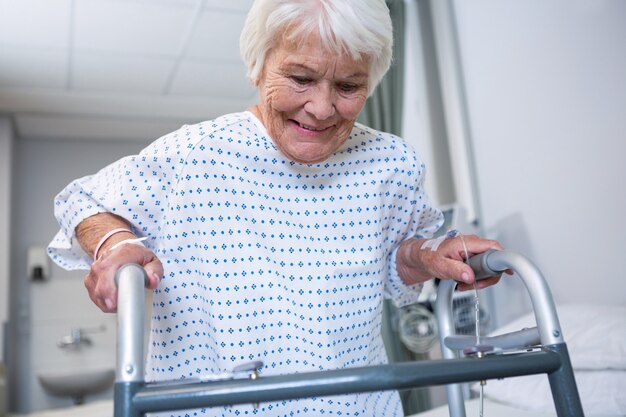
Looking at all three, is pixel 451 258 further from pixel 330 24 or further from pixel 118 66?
pixel 118 66

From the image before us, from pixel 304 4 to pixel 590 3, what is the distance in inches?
61.5

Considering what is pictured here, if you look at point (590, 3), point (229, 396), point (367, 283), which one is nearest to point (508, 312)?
point (590, 3)

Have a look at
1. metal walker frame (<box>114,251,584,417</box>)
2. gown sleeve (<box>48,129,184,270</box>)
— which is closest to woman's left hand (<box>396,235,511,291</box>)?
metal walker frame (<box>114,251,584,417</box>)

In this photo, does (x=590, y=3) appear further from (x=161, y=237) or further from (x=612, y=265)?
(x=161, y=237)

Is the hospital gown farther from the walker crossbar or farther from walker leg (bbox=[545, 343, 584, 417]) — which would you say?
walker leg (bbox=[545, 343, 584, 417])

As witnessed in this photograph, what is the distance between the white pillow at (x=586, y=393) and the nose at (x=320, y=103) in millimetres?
992

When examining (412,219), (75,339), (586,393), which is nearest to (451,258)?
(412,219)

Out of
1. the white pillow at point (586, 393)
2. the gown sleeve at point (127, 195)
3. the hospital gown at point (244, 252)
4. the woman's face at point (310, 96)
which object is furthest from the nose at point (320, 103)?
the white pillow at point (586, 393)

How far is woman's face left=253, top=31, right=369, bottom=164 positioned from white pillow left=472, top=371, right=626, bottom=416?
0.94 meters

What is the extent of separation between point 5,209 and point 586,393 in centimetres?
405

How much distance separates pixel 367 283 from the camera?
104 cm

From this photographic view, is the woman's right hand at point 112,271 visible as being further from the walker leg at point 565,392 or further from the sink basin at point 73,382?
the sink basin at point 73,382

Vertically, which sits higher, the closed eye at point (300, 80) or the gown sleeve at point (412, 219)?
the closed eye at point (300, 80)

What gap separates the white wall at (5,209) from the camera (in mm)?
4137
